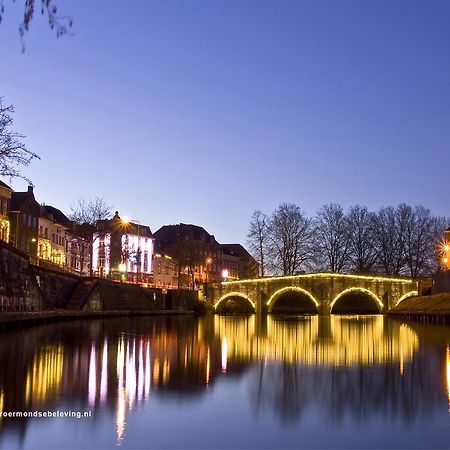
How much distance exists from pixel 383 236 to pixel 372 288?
653 inches

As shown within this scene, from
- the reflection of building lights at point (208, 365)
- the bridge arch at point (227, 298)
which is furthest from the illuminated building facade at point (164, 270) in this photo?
the reflection of building lights at point (208, 365)

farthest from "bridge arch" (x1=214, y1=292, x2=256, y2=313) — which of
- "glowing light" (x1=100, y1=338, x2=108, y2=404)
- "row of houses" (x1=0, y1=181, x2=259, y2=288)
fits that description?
"glowing light" (x1=100, y1=338, x2=108, y2=404)

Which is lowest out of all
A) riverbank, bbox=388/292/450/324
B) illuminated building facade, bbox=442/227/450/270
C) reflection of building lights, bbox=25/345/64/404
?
reflection of building lights, bbox=25/345/64/404

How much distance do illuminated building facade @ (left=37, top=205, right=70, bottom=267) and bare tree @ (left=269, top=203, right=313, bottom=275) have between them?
27.1 metres

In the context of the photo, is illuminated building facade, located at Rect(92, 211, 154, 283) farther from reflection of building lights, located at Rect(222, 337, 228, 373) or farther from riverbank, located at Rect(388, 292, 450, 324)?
reflection of building lights, located at Rect(222, 337, 228, 373)

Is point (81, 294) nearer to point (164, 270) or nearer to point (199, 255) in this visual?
point (199, 255)

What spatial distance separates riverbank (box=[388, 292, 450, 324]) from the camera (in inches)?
1938

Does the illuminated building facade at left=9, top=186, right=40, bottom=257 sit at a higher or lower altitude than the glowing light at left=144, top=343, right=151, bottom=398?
higher

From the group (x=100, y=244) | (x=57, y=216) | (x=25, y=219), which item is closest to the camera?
(x=25, y=219)

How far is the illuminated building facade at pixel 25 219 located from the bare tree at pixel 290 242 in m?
30.1

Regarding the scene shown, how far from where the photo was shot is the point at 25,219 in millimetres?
74750

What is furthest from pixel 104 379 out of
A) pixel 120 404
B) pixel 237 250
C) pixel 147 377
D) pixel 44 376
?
pixel 237 250

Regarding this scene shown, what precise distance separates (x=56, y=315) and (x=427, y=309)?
30405 mm

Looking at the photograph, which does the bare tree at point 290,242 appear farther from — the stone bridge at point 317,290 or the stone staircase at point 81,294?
the stone staircase at point 81,294
